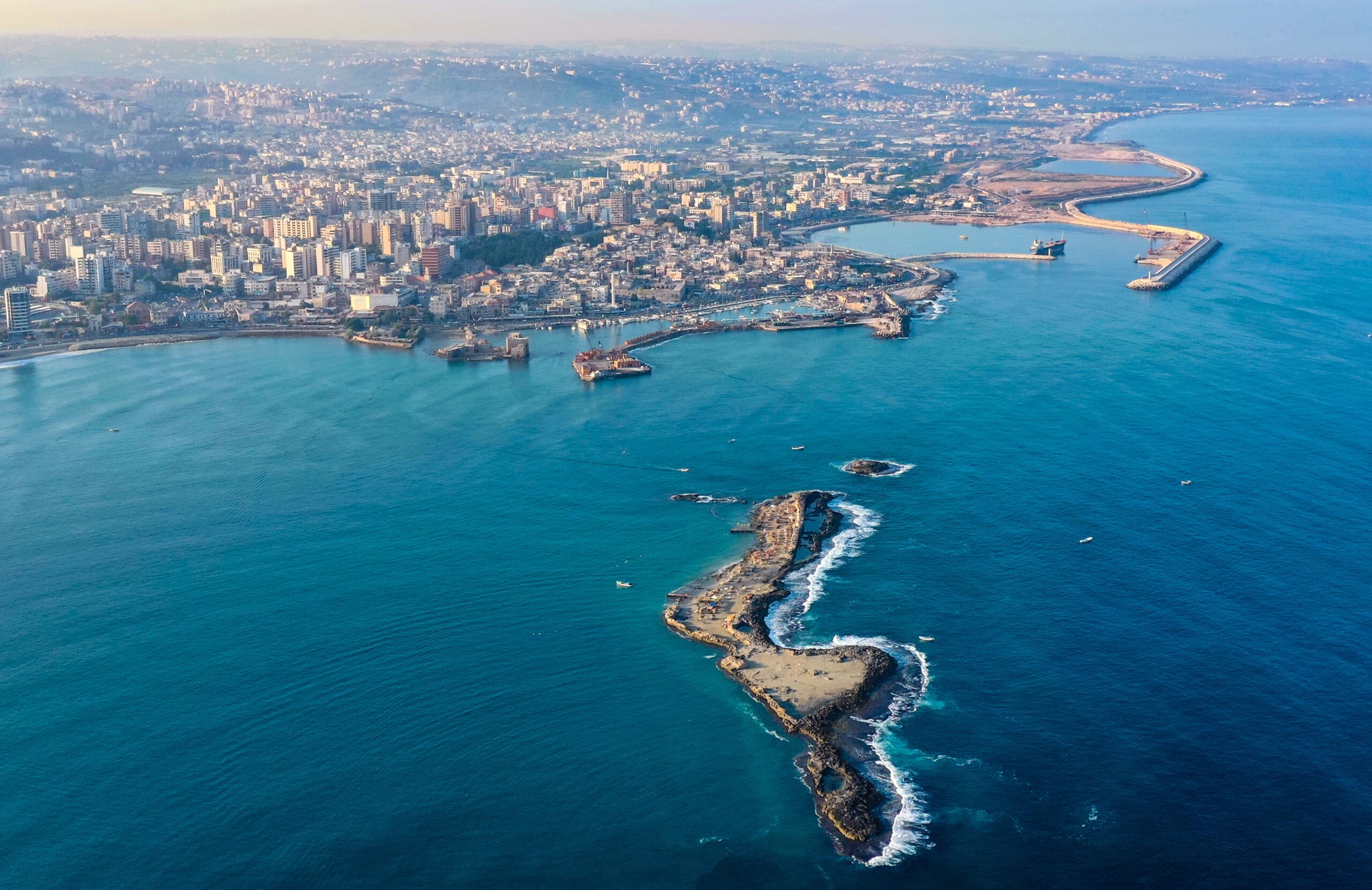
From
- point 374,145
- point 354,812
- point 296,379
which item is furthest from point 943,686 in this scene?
point 374,145

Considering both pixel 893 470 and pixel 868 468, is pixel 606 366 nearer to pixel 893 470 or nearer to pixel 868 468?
pixel 868 468

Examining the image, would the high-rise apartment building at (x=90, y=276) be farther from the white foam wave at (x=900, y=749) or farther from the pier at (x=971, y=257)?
the white foam wave at (x=900, y=749)

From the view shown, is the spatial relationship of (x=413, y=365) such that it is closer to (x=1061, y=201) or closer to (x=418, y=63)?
(x=1061, y=201)

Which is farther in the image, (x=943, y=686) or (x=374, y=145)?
(x=374, y=145)

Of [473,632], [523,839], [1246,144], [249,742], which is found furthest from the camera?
[1246,144]

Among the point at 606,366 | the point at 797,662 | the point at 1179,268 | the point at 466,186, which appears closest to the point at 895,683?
the point at 797,662

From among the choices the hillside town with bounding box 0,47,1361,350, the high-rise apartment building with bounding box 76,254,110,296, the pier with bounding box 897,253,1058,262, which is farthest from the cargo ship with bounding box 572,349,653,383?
the pier with bounding box 897,253,1058,262

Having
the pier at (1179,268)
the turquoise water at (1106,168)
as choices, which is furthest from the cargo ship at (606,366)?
the turquoise water at (1106,168)

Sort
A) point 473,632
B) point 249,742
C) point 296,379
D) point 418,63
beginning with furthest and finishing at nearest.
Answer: point 418,63
point 296,379
point 473,632
point 249,742
